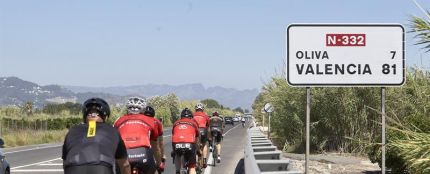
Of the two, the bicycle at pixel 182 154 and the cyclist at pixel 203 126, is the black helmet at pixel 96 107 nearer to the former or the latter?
the bicycle at pixel 182 154

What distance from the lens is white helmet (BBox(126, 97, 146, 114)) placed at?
847cm

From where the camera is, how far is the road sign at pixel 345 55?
851 centimetres

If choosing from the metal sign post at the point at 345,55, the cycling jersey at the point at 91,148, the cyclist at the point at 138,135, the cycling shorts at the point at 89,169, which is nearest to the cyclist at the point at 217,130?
the metal sign post at the point at 345,55

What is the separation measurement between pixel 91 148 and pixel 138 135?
263 cm

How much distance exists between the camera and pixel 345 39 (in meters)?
8.59

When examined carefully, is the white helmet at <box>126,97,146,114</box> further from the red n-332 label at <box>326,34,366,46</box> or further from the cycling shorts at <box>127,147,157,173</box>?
the red n-332 label at <box>326,34,366,46</box>

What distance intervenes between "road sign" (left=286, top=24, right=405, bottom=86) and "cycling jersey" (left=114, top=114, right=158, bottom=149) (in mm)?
1969

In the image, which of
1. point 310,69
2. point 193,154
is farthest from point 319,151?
point 310,69

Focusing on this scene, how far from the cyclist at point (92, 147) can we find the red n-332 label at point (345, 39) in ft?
12.7

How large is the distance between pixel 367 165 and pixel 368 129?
135 inches

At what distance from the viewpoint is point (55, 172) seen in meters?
18.0

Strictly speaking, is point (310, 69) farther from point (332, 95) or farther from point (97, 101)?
point (332, 95)

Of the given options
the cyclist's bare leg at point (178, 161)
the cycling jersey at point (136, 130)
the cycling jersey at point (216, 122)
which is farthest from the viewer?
the cycling jersey at point (216, 122)

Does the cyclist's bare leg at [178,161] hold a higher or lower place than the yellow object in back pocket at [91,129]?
lower
